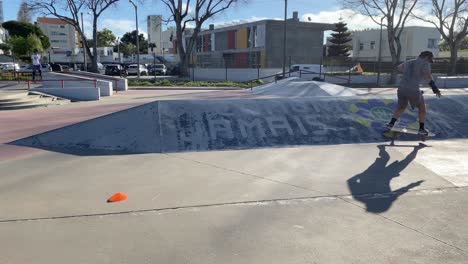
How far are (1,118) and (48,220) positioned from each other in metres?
9.51

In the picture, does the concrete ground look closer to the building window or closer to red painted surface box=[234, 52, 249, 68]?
red painted surface box=[234, 52, 249, 68]

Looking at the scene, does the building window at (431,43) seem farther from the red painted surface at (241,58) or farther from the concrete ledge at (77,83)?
the concrete ledge at (77,83)

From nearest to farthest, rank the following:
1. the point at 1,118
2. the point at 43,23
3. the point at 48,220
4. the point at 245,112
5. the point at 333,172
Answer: the point at 48,220
the point at 333,172
the point at 245,112
the point at 1,118
the point at 43,23

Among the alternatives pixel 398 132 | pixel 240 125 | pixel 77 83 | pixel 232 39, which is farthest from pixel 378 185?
pixel 232 39

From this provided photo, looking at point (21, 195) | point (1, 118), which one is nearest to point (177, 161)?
point (21, 195)

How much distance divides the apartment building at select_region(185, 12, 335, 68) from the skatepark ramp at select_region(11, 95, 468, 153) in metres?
35.2

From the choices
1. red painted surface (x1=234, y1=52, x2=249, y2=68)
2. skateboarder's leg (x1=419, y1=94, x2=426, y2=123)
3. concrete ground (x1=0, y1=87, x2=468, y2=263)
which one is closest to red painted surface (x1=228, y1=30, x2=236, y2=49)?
red painted surface (x1=234, y1=52, x2=249, y2=68)

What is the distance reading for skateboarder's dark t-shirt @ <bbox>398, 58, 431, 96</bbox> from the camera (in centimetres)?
668

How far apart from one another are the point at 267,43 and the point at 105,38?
8170cm

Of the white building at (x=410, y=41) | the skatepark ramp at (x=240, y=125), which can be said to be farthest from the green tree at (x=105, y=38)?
the skatepark ramp at (x=240, y=125)

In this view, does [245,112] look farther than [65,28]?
No

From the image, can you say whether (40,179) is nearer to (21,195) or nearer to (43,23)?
(21,195)

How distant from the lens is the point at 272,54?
1813 inches

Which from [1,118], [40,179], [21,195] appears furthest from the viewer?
[1,118]
